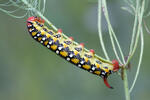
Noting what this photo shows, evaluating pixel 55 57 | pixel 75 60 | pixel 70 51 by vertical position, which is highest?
pixel 70 51

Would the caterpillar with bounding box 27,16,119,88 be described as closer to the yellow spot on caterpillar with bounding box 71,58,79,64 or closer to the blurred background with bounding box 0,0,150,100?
the yellow spot on caterpillar with bounding box 71,58,79,64

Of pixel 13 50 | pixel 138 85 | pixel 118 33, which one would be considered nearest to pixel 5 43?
pixel 13 50

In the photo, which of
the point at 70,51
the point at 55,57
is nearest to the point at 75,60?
the point at 70,51

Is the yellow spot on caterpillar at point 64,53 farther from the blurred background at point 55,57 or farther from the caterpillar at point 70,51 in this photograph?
the blurred background at point 55,57

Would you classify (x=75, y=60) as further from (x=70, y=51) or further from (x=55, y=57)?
(x=55, y=57)

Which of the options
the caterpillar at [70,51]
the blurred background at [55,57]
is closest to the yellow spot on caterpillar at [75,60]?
the caterpillar at [70,51]

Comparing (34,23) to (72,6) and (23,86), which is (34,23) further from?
(72,6)

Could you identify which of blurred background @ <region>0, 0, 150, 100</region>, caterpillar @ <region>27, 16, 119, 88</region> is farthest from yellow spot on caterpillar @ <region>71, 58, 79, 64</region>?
blurred background @ <region>0, 0, 150, 100</region>
